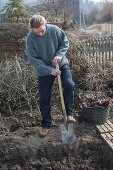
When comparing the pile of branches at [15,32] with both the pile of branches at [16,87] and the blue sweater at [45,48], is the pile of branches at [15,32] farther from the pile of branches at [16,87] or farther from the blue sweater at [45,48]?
the blue sweater at [45,48]

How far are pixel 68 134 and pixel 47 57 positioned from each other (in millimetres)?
1320

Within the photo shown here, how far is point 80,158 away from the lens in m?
5.70

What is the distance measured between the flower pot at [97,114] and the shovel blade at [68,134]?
0.56m

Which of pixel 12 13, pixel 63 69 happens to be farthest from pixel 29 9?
pixel 63 69

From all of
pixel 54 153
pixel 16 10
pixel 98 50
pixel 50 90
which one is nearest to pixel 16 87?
pixel 50 90

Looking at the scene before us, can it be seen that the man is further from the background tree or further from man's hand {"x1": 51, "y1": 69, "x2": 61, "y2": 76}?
the background tree

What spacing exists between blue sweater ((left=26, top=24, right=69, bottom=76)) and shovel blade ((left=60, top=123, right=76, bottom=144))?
984 millimetres

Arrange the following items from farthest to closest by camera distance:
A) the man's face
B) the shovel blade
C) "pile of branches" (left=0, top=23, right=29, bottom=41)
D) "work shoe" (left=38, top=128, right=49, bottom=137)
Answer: "pile of branches" (left=0, top=23, right=29, bottom=41), "work shoe" (left=38, top=128, right=49, bottom=137), the shovel blade, the man's face

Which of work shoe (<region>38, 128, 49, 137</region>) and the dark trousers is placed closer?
the dark trousers

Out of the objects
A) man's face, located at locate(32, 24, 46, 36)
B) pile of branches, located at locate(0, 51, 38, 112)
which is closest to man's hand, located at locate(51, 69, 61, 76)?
man's face, located at locate(32, 24, 46, 36)

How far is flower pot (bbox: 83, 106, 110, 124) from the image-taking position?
6.35 m

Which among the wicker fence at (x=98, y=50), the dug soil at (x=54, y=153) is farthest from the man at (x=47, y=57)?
the wicker fence at (x=98, y=50)

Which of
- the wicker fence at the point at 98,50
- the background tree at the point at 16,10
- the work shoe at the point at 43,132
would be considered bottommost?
the work shoe at the point at 43,132

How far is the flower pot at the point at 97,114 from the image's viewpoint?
6.35 metres
